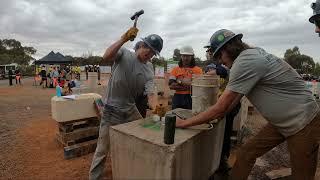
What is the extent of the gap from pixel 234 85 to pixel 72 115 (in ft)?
12.0

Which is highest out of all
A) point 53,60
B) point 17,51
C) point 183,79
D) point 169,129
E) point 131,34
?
point 17,51

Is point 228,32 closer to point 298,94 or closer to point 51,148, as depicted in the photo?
point 298,94

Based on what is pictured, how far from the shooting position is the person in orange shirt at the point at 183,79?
4938 millimetres

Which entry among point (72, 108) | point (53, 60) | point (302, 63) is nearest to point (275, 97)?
point (72, 108)

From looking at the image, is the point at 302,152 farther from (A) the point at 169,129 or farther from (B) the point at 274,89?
(A) the point at 169,129

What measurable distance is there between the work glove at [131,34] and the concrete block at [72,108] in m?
2.63

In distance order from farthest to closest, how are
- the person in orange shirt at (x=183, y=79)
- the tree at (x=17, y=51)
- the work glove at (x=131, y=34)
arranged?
the tree at (x=17, y=51) → the person in orange shirt at (x=183, y=79) → the work glove at (x=131, y=34)

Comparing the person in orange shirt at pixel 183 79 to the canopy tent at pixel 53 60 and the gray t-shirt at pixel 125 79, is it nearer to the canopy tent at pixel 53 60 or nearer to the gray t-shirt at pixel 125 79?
the gray t-shirt at pixel 125 79

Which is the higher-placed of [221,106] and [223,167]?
[221,106]

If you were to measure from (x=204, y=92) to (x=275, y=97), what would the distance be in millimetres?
751

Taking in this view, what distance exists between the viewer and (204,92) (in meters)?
3.08

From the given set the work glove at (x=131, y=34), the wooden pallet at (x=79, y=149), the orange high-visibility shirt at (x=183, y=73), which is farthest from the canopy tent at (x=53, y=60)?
the work glove at (x=131, y=34)

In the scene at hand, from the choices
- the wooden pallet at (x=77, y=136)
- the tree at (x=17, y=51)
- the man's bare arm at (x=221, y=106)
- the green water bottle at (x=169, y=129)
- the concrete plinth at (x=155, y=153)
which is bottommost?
the wooden pallet at (x=77, y=136)

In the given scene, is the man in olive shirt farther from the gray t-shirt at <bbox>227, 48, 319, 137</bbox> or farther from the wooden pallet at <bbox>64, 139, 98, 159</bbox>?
the wooden pallet at <bbox>64, 139, 98, 159</bbox>
